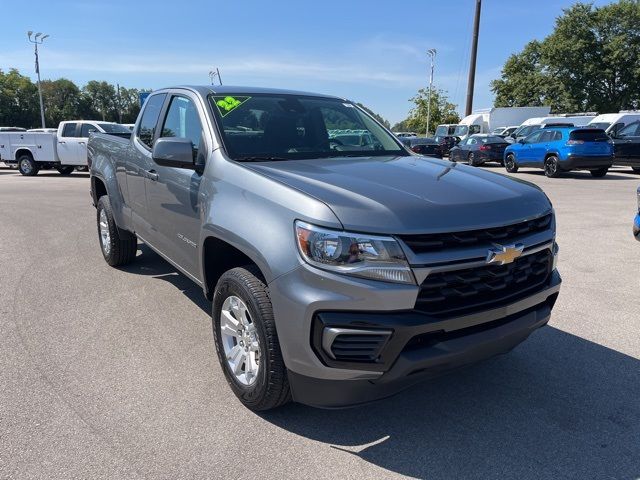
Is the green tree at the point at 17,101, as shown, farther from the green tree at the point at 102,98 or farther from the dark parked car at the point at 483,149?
the dark parked car at the point at 483,149

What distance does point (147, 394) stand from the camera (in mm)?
3205

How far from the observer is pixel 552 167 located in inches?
677

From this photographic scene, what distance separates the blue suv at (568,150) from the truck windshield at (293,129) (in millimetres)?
14137

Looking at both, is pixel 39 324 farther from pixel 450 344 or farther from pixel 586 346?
pixel 586 346

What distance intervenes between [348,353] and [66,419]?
1.75 metres

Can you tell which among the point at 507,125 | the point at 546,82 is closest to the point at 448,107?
the point at 546,82

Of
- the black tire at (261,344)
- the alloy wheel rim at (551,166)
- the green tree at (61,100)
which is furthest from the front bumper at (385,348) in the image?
the green tree at (61,100)

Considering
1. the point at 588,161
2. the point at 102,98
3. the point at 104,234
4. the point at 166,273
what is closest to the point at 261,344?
the point at 166,273

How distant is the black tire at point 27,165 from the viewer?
2042 cm

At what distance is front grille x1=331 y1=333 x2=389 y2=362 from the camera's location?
2314mm

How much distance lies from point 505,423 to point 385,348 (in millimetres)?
1107

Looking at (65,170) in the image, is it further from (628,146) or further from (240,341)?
(628,146)

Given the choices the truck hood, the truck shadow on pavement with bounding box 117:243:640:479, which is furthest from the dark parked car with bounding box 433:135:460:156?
the truck hood

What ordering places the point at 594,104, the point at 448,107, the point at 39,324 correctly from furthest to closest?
the point at 448,107
the point at 594,104
the point at 39,324
